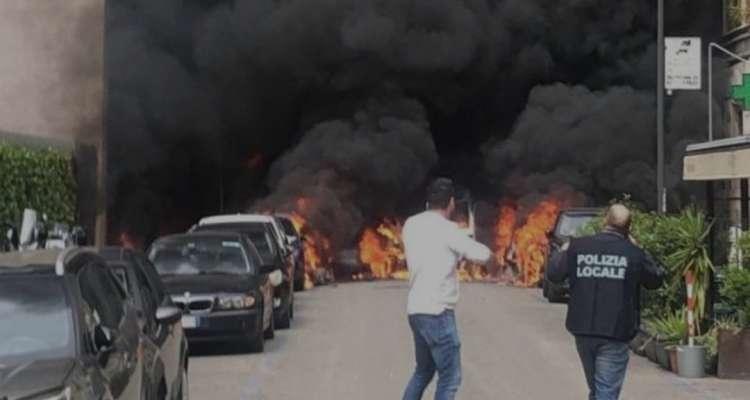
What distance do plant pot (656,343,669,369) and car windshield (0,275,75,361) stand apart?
7.75m

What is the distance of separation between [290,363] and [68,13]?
605 inches

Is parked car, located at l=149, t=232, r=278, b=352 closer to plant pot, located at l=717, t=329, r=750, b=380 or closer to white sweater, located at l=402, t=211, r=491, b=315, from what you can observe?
plant pot, located at l=717, t=329, r=750, b=380

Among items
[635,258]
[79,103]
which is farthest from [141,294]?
[79,103]

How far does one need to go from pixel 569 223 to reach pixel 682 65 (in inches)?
131

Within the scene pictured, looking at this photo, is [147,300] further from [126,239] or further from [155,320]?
[126,239]

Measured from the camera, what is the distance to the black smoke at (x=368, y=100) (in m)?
35.1

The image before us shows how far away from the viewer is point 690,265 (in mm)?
13094

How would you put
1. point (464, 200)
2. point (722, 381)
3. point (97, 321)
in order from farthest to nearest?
point (464, 200) < point (722, 381) < point (97, 321)

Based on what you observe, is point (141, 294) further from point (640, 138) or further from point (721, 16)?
point (721, 16)

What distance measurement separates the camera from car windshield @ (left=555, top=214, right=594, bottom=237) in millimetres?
22859

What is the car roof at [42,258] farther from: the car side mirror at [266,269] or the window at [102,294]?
the car side mirror at [266,269]

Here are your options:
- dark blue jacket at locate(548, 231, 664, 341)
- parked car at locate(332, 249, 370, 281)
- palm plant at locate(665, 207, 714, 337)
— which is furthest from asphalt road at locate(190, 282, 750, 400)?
parked car at locate(332, 249, 370, 281)

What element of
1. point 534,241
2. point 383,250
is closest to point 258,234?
point 534,241

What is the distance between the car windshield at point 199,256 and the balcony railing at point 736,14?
20.2m
